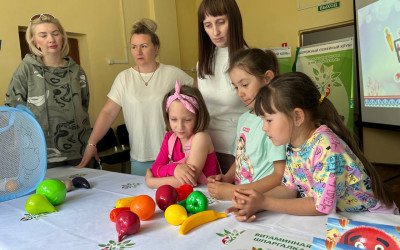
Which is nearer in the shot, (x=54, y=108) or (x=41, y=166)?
(x=41, y=166)

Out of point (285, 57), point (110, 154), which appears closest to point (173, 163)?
point (110, 154)

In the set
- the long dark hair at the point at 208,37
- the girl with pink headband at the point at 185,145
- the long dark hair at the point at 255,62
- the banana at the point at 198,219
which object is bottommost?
the banana at the point at 198,219

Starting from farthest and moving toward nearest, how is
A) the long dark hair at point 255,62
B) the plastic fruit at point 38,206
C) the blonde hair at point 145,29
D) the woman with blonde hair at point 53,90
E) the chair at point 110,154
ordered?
the chair at point 110,154 → the blonde hair at point 145,29 → the woman with blonde hair at point 53,90 → the long dark hair at point 255,62 → the plastic fruit at point 38,206

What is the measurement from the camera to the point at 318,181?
908mm

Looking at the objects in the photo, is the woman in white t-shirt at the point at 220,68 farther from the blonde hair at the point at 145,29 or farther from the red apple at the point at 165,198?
the red apple at the point at 165,198

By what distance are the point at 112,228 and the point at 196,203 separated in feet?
0.88

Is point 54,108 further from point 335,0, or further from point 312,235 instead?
point 335,0

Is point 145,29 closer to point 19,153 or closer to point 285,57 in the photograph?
point 19,153

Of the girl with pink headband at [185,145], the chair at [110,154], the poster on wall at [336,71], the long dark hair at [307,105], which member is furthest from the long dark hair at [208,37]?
the poster on wall at [336,71]

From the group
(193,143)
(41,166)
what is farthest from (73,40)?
(193,143)

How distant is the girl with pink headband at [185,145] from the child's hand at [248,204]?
41cm

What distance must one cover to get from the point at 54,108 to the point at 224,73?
1.08 metres

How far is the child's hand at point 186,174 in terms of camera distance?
1.30 meters

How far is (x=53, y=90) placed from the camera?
1.88 metres
